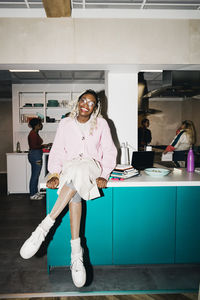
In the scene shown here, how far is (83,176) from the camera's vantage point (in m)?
1.89

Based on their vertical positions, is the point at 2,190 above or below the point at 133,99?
below

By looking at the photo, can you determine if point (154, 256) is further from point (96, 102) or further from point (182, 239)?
point (96, 102)

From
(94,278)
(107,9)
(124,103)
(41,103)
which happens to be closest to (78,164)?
(94,278)

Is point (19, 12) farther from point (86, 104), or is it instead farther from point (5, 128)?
point (5, 128)

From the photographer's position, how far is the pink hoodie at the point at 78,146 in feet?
6.98

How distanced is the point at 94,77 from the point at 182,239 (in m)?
5.11

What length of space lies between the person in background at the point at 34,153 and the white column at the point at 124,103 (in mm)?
2002

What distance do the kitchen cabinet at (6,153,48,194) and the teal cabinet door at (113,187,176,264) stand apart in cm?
349

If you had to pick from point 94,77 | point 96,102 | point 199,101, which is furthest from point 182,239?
point 199,101

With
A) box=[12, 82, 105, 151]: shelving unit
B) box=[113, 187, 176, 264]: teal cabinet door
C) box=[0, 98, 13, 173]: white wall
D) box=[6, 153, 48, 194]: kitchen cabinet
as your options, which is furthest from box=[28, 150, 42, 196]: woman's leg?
box=[0, 98, 13, 173]: white wall

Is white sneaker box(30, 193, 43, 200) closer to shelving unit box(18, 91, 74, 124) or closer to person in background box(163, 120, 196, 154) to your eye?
shelving unit box(18, 91, 74, 124)

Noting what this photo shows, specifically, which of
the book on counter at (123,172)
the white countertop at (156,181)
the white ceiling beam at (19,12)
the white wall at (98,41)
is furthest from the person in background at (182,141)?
the white ceiling beam at (19,12)

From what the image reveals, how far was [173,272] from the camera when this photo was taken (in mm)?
2229

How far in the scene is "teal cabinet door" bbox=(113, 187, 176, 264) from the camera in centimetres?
217
